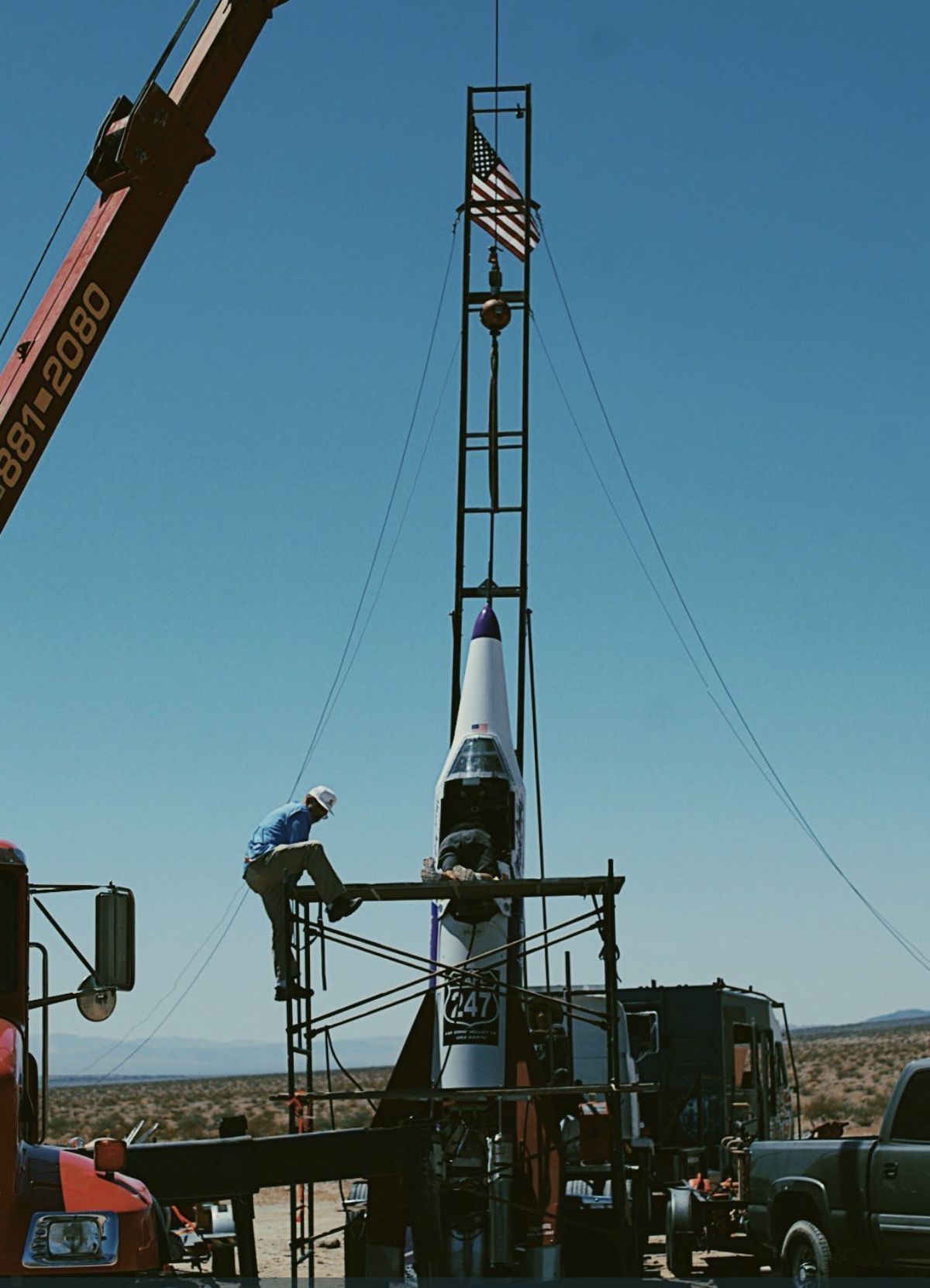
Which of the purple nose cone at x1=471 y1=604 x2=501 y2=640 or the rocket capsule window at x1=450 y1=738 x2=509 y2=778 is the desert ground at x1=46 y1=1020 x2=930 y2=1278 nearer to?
the rocket capsule window at x1=450 y1=738 x2=509 y2=778

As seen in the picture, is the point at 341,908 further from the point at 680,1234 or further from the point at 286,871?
the point at 680,1234

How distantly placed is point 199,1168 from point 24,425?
5181 mm

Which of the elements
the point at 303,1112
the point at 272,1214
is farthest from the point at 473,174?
the point at 272,1214

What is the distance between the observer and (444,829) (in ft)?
52.8

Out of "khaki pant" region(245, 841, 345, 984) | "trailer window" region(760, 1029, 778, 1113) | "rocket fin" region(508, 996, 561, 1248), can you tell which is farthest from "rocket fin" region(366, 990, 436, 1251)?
"trailer window" region(760, 1029, 778, 1113)

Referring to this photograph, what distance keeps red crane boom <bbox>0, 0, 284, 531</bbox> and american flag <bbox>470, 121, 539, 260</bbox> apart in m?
8.64

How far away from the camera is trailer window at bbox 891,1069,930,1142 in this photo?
1252 cm

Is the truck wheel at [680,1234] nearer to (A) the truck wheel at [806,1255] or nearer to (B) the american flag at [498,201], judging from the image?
(A) the truck wheel at [806,1255]

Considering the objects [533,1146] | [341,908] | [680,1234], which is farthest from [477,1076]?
[680,1234]

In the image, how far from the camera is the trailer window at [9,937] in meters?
8.27

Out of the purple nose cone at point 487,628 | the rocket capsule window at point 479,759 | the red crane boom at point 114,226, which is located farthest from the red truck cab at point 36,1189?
the purple nose cone at point 487,628

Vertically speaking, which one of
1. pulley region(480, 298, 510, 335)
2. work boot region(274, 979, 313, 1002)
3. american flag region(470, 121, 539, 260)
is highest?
american flag region(470, 121, 539, 260)

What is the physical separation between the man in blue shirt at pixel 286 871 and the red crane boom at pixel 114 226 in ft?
12.4

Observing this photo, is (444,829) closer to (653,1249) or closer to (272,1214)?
(653,1249)
